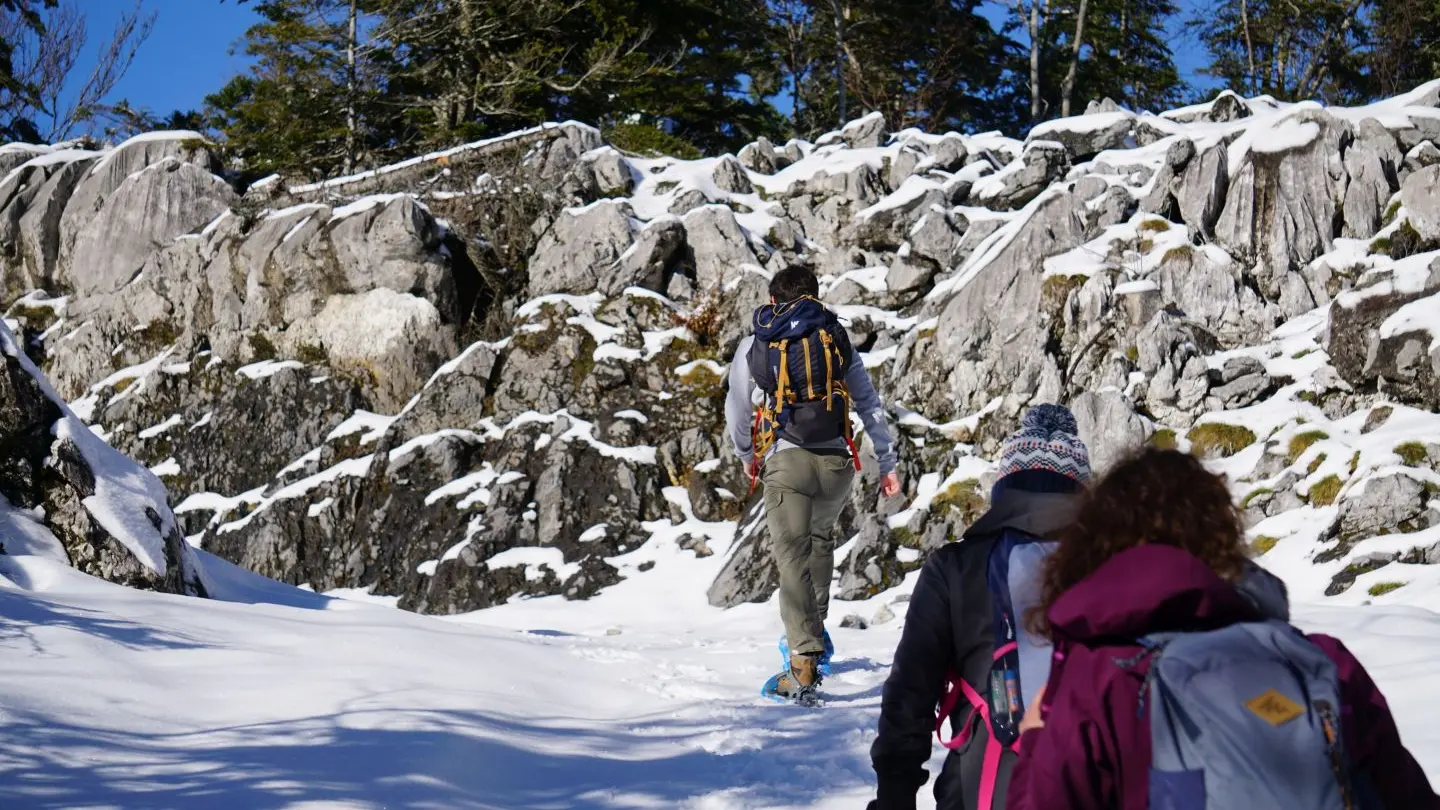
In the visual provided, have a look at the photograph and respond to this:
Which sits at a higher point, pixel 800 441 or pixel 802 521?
pixel 800 441

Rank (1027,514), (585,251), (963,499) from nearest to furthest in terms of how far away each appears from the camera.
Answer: (1027,514) < (963,499) < (585,251)

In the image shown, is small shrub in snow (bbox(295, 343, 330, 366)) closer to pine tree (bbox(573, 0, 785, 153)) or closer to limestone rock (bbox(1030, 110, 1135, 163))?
pine tree (bbox(573, 0, 785, 153))

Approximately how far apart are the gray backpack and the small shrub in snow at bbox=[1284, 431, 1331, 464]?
8.56 m

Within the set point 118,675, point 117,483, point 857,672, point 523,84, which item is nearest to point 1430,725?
point 857,672

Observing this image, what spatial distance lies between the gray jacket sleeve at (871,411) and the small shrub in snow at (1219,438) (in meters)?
5.44

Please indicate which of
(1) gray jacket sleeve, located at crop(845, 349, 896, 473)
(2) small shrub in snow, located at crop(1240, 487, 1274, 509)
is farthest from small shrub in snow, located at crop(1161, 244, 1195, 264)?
(1) gray jacket sleeve, located at crop(845, 349, 896, 473)

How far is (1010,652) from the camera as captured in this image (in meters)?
1.98

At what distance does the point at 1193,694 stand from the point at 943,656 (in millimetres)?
728

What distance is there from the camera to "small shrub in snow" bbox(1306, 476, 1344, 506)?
843 centimetres

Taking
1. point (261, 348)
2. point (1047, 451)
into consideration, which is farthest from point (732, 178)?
point (1047, 451)

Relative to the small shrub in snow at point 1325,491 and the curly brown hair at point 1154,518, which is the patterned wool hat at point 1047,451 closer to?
the curly brown hair at point 1154,518

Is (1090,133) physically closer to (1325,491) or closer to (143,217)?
(1325,491)

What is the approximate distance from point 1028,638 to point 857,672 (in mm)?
3812

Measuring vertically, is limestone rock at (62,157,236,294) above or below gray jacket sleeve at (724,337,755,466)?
above
